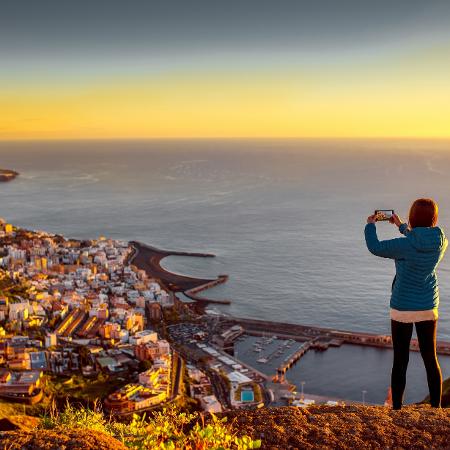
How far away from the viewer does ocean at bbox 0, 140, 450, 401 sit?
22734 millimetres

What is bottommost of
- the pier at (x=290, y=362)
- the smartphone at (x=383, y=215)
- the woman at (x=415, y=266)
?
the pier at (x=290, y=362)

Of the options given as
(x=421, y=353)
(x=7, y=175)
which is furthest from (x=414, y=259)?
(x=7, y=175)

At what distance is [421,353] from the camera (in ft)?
9.02

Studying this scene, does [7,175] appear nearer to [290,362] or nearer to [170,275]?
[170,275]

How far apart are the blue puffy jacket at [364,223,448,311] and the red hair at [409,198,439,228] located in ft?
0.11

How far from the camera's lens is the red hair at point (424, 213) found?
2520 mm

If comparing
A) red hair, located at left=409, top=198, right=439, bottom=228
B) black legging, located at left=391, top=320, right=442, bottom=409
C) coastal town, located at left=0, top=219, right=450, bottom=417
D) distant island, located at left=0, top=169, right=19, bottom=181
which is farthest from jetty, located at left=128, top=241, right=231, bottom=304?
distant island, located at left=0, top=169, right=19, bottom=181

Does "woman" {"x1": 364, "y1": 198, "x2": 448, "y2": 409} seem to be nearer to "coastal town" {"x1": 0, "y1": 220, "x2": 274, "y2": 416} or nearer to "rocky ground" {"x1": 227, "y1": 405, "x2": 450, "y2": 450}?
"rocky ground" {"x1": 227, "y1": 405, "x2": 450, "y2": 450}

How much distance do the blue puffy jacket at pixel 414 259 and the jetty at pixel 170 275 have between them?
2027 cm

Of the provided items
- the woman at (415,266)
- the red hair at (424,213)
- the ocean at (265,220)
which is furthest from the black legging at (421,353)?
the ocean at (265,220)

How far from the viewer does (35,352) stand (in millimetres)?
14945

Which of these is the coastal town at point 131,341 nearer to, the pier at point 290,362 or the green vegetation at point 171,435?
the pier at point 290,362

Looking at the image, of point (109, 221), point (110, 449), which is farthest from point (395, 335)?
point (109, 221)

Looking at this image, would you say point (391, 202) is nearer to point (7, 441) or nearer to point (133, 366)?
point (133, 366)
